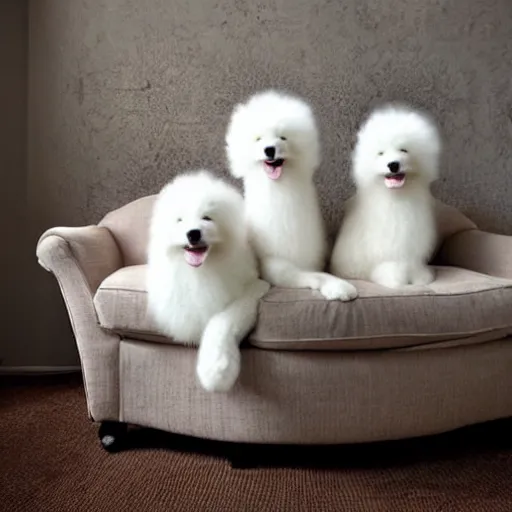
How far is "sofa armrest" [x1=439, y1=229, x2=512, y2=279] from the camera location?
196 centimetres

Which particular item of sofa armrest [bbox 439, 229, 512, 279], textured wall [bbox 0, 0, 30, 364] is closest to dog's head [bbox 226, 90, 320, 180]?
sofa armrest [bbox 439, 229, 512, 279]

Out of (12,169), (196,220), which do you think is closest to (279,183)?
(196,220)

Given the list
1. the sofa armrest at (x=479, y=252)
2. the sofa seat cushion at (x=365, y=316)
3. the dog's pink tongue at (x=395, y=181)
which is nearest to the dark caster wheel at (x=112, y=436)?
the sofa seat cushion at (x=365, y=316)

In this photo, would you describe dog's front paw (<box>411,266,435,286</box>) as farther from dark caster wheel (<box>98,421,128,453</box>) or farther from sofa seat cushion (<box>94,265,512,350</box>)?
dark caster wheel (<box>98,421,128,453</box>)

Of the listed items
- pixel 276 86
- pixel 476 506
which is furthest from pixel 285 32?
pixel 476 506

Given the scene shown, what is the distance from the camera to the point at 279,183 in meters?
1.70

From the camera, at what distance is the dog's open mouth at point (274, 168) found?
1.68 meters

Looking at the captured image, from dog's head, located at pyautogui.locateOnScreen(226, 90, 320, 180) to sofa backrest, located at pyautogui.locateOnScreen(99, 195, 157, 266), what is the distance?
59 centimetres

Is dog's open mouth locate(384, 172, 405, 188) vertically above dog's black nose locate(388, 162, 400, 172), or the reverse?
dog's black nose locate(388, 162, 400, 172)

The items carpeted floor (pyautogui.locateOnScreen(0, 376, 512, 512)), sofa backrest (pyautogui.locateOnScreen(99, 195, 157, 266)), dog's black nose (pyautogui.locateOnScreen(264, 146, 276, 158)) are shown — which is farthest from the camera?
sofa backrest (pyautogui.locateOnScreen(99, 195, 157, 266))

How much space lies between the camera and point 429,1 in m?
2.46

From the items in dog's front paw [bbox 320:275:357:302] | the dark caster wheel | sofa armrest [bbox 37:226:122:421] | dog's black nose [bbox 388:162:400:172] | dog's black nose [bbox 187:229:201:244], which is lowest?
the dark caster wheel

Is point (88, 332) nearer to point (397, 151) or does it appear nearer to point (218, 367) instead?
point (218, 367)

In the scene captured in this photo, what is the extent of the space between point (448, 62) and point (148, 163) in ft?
4.33
